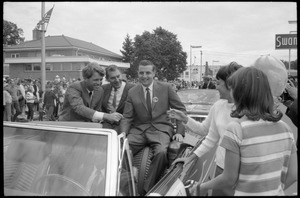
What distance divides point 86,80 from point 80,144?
1590mm

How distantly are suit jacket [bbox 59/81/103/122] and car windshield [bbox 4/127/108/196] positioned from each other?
3.71 feet

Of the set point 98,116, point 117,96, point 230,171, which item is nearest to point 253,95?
point 230,171

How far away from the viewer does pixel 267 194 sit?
64.9 inches

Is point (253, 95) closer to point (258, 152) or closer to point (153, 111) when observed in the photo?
point (258, 152)

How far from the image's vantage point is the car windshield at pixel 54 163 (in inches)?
81.0

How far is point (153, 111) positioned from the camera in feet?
11.5

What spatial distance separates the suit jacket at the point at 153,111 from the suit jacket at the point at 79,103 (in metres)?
0.43

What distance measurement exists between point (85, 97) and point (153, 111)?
861 mm

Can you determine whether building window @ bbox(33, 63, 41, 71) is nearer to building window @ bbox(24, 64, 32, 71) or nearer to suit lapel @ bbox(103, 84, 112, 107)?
building window @ bbox(24, 64, 32, 71)

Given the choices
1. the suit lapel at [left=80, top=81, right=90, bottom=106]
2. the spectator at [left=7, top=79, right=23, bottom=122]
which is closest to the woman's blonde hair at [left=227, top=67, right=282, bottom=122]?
the suit lapel at [left=80, top=81, right=90, bottom=106]

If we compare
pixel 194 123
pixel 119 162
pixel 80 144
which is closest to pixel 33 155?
pixel 80 144

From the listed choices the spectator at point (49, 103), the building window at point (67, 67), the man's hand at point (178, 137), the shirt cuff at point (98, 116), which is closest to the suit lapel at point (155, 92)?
the man's hand at point (178, 137)

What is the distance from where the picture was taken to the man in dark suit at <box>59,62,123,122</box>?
350cm

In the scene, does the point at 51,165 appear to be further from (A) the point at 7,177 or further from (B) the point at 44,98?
(B) the point at 44,98
